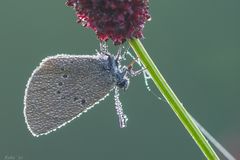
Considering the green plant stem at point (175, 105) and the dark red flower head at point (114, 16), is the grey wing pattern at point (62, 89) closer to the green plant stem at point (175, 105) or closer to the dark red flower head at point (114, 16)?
the dark red flower head at point (114, 16)

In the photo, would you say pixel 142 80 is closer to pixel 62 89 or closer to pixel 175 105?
pixel 62 89

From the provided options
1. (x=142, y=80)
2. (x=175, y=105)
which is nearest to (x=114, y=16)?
(x=175, y=105)

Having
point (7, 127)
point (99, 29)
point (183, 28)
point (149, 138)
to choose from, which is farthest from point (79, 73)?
point (183, 28)

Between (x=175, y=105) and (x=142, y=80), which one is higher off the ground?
(x=142, y=80)

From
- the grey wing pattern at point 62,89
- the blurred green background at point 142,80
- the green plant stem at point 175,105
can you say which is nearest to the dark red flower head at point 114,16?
the green plant stem at point 175,105

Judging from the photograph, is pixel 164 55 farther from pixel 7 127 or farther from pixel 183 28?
pixel 7 127
